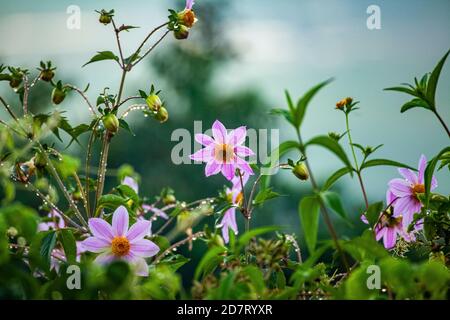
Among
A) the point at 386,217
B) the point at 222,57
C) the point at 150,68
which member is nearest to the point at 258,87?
the point at 222,57

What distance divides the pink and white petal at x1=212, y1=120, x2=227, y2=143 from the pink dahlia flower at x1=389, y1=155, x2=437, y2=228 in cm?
23

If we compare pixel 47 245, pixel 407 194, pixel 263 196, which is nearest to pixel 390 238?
pixel 407 194

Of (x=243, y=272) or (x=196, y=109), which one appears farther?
(x=196, y=109)

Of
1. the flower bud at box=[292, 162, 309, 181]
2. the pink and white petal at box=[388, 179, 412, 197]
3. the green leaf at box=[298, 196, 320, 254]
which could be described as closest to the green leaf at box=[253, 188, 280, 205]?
the flower bud at box=[292, 162, 309, 181]

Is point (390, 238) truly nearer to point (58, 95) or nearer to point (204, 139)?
point (204, 139)

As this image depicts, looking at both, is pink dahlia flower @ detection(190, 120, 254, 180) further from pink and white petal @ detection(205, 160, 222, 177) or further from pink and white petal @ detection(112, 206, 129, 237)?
pink and white petal @ detection(112, 206, 129, 237)

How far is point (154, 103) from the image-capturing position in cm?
99

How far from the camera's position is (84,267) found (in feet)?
1.97

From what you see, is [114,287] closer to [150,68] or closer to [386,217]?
[386,217]

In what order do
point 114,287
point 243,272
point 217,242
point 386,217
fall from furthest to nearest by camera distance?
point 386,217
point 217,242
point 243,272
point 114,287

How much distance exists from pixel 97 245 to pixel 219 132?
240mm

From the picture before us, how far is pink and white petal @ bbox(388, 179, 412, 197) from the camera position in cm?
95

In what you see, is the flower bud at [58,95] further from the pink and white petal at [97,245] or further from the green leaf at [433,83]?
the green leaf at [433,83]
